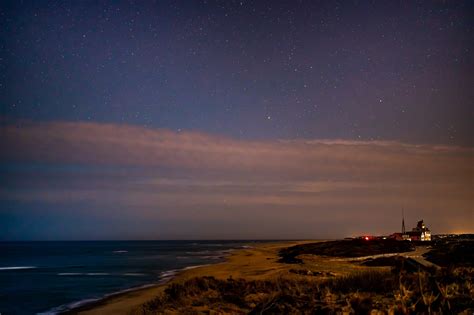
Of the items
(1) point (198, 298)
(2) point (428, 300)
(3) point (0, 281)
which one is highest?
(2) point (428, 300)

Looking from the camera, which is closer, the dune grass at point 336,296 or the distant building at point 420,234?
the dune grass at point 336,296

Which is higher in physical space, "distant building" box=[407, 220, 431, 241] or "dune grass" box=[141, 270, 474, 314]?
"dune grass" box=[141, 270, 474, 314]

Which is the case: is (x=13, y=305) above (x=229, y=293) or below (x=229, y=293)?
below

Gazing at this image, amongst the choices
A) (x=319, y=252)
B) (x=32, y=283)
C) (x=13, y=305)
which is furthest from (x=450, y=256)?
(x=32, y=283)

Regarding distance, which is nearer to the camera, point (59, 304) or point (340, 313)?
point (340, 313)

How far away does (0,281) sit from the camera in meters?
43.8

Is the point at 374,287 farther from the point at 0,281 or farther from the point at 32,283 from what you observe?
the point at 0,281

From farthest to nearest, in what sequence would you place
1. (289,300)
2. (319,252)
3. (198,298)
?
(319,252)
(198,298)
(289,300)

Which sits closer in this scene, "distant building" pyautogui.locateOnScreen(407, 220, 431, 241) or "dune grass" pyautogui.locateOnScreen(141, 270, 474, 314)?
"dune grass" pyautogui.locateOnScreen(141, 270, 474, 314)

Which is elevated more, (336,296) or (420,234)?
(336,296)

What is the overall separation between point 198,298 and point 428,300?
936 centimetres

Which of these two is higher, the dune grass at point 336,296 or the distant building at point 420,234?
the dune grass at point 336,296

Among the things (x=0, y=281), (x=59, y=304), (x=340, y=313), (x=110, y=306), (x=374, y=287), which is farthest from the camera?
(x=0, y=281)

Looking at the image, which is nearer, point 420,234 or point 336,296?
point 336,296
